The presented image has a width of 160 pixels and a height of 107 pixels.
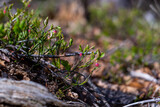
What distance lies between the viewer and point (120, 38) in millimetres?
5617

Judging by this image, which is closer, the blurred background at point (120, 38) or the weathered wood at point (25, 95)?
the weathered wood at point (25, 95)

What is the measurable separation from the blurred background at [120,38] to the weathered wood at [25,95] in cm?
95

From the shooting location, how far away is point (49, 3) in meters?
6.95

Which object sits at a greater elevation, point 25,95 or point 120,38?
point 120,38

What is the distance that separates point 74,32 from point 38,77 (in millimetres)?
3767

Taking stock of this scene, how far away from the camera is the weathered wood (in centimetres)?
129

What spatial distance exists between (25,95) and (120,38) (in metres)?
4.70

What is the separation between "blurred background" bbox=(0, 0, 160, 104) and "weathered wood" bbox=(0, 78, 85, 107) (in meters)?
0.95

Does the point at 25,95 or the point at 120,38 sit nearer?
the point at 25,95

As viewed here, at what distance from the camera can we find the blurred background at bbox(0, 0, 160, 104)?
113 inches

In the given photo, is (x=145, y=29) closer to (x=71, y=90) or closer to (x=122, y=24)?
(x=122, y=24)

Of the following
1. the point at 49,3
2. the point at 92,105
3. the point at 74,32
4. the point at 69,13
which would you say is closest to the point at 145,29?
the point at 74,32

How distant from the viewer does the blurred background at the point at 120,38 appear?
2873 millimetres

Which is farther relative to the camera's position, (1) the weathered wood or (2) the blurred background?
(2) the blurred background
